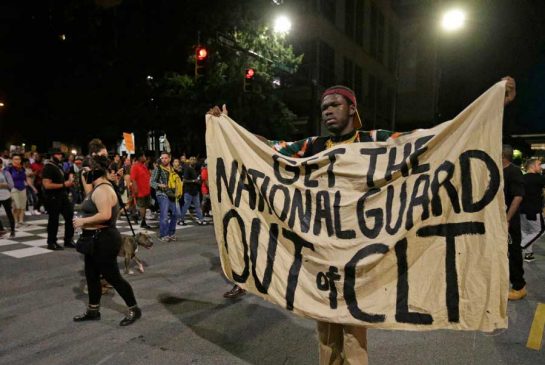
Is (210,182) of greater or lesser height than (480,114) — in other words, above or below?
below

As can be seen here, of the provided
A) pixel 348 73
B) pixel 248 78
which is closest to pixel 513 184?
pixel 248 78

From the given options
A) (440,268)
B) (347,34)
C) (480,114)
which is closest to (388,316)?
(440,268)

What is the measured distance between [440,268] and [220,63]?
17.4 m

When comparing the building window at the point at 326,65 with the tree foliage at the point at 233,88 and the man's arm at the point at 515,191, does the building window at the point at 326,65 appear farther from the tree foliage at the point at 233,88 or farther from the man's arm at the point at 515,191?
Answer: the man's arm at the point at 515,191

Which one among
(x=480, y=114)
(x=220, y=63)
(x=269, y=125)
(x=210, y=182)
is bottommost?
(x=210, y=182)

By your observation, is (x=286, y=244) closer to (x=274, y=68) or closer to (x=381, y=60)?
(x=274, y=68)

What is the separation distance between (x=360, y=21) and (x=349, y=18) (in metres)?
2.85

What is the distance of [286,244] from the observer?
2781mm

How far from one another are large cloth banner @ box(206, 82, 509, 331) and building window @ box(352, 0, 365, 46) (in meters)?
32.7

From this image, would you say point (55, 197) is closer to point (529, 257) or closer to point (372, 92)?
point (529, 257)

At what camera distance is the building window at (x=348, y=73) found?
31.0 meters

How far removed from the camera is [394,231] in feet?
8.11

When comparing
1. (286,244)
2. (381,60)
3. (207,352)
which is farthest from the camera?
(381,60)

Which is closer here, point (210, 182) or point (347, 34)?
point (210, 182)
